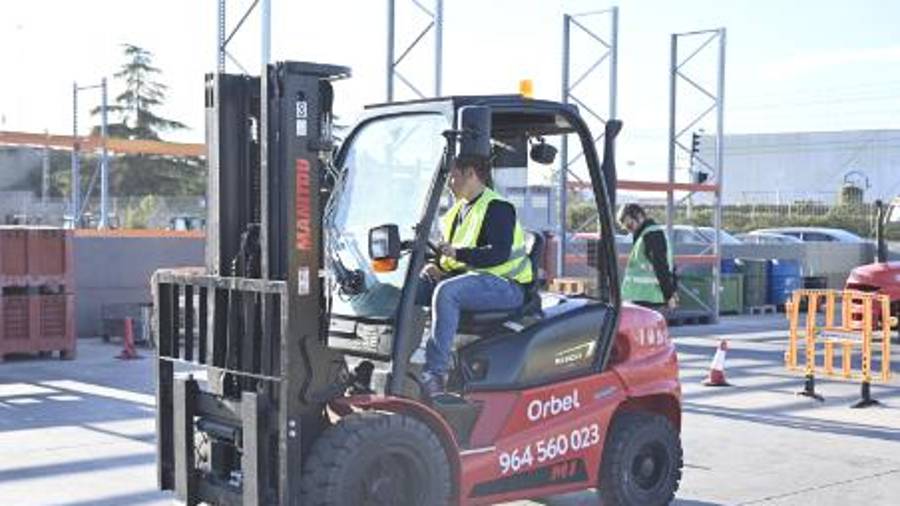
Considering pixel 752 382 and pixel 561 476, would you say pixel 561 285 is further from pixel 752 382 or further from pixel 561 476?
pixel 561 476

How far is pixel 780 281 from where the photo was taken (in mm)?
24484

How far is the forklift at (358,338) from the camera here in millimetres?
5371

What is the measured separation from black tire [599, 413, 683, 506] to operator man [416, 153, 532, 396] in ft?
3.71

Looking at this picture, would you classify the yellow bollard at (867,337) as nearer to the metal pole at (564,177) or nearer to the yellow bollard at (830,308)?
the yellow bollard at (830,308)

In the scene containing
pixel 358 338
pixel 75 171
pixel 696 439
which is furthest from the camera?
pixel 75 171

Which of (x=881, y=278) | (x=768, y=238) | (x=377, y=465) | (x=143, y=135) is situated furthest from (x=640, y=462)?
(x=143, y=135)

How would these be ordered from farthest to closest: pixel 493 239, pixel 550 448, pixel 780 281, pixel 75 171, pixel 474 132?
pixel 780 281 < pixel 75 171 < pixel 550 448 < pixel 493 239 < pixel 474 132

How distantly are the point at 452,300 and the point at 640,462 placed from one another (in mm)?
1869

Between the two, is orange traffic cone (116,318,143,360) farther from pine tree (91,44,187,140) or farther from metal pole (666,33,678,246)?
pine tree (91,44,187,140)

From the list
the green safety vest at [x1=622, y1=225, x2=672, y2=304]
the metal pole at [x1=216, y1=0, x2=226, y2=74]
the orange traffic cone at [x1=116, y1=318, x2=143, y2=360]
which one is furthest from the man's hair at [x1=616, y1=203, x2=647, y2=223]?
the orange traffic cone at [x1=116, y1=318, x2=143, y2=360]

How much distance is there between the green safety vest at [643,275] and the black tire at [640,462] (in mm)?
3838

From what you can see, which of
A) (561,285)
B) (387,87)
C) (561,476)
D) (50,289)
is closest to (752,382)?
(561,285)

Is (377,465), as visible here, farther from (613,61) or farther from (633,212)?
(613,61)

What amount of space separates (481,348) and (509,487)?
2.40ft
